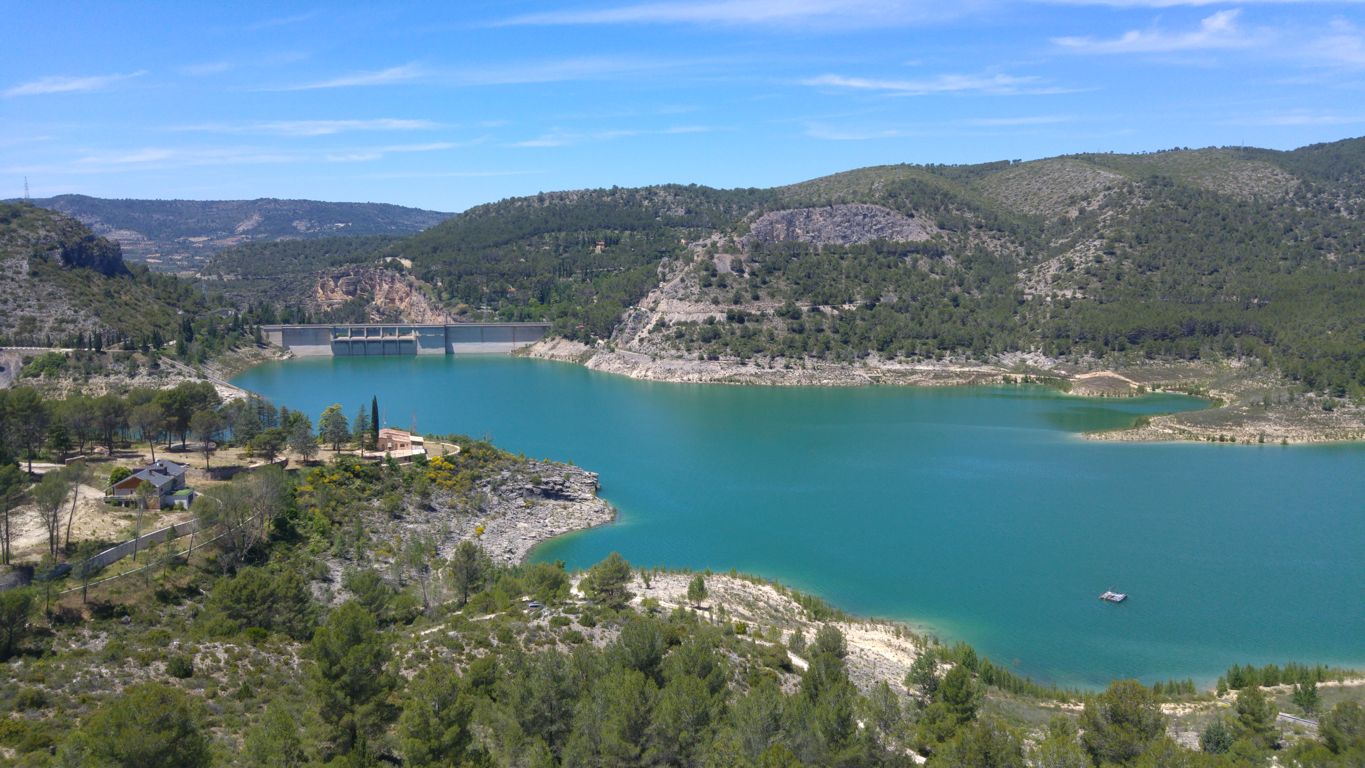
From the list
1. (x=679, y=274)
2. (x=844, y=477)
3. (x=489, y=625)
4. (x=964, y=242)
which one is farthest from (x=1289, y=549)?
(x=964, y=242)

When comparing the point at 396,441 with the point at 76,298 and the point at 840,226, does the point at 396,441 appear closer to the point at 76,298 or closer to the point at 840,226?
the point at 76,298

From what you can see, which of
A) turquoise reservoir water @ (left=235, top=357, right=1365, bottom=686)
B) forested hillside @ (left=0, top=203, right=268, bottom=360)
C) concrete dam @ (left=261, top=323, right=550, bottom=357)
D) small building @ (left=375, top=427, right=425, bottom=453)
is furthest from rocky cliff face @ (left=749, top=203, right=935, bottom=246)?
small building @ (left=375, top=427, right=425, bottom=453)

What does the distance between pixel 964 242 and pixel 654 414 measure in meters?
68.2

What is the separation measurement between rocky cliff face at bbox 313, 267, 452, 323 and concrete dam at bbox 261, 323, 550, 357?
28.1 ft

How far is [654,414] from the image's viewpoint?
241ft

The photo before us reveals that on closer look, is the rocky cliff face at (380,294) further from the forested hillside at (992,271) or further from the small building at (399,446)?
the small building at (399,446)

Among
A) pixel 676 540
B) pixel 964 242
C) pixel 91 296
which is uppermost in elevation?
pixel 964 242

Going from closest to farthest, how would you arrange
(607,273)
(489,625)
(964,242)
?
1. (489,625)
2. (964,242)
3. (607,273)

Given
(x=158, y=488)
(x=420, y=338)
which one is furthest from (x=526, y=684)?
(x=420, y=338)

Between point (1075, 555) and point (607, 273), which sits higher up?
point (607, 273)

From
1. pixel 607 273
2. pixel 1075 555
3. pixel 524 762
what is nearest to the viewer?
pixel 524 762

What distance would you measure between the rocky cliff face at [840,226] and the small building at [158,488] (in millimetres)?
93280

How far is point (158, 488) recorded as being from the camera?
34.1m

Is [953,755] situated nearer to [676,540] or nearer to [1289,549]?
[676,540]
